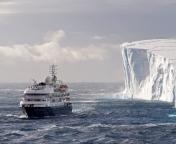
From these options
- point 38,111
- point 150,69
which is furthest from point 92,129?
point 150,69

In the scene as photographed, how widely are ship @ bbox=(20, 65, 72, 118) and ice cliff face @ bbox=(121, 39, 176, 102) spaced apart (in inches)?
1410

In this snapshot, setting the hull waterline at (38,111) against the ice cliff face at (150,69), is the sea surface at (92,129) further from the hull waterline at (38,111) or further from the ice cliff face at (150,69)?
the ice cliff face at (150,69)

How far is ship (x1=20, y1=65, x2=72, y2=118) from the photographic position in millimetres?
88875

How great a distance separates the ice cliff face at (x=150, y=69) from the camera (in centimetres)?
12619

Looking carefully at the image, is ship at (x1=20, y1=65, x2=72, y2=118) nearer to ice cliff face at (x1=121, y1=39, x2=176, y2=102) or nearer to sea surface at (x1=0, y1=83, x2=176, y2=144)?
sea surface at (x1=0, y1=83, x2=176, y2=144)

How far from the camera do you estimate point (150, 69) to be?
137m

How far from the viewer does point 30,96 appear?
9050 centimetres

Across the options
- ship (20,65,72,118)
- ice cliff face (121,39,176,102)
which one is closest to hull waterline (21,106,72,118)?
ship (20,65,72,118)

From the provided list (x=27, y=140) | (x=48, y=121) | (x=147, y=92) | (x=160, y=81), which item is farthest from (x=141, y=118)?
(x=147, y=92)

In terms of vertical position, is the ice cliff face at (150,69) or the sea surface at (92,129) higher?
the ice cliff face at (150,69)

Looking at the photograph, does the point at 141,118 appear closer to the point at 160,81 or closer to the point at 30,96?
the point at 30,96

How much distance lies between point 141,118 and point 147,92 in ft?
178

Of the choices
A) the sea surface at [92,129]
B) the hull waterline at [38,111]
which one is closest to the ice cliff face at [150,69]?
the sea surface at [92,129]

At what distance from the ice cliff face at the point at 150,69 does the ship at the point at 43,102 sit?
Answer: 117 ft
